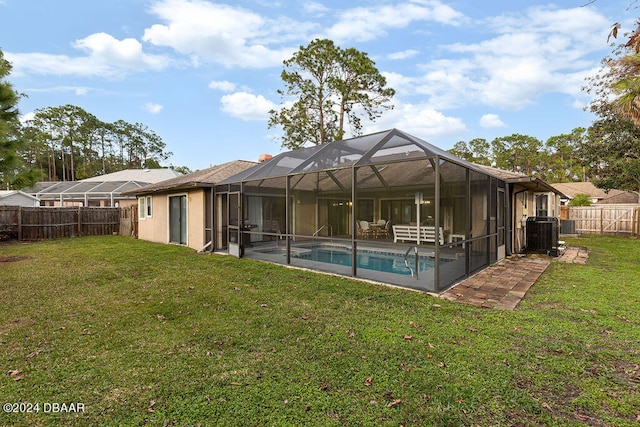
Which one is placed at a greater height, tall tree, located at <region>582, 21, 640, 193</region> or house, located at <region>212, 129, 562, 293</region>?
tall tree, located at <region>582, 21, 640, 193</region>

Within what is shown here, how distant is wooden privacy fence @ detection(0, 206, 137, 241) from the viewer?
43.3 feet

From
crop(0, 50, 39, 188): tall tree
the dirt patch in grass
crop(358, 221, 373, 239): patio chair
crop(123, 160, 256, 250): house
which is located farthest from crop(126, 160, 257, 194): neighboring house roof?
the dirt patch in grass

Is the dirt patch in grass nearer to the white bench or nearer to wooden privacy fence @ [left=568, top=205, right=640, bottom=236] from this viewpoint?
the white bench

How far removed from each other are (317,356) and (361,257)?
6087 millimetres

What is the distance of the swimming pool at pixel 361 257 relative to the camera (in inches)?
313

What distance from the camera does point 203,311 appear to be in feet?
14.0

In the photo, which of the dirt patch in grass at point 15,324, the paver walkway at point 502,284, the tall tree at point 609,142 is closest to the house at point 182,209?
the dirt patch in grass at point 15,324

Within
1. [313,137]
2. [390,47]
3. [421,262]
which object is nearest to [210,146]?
[313,137]

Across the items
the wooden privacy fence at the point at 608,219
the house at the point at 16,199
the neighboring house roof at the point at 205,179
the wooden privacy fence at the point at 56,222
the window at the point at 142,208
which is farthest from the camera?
the house at the point at 16,199

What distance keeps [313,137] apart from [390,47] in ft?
23.5

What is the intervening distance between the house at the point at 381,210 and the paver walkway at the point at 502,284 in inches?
9.8

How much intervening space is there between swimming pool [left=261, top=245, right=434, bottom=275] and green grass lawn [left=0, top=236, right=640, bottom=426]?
2.61 meters

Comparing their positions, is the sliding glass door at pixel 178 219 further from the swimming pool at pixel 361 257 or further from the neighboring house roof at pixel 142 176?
the neighboring house roof at pixel 142 176

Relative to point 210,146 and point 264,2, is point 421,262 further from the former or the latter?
point 210,146
